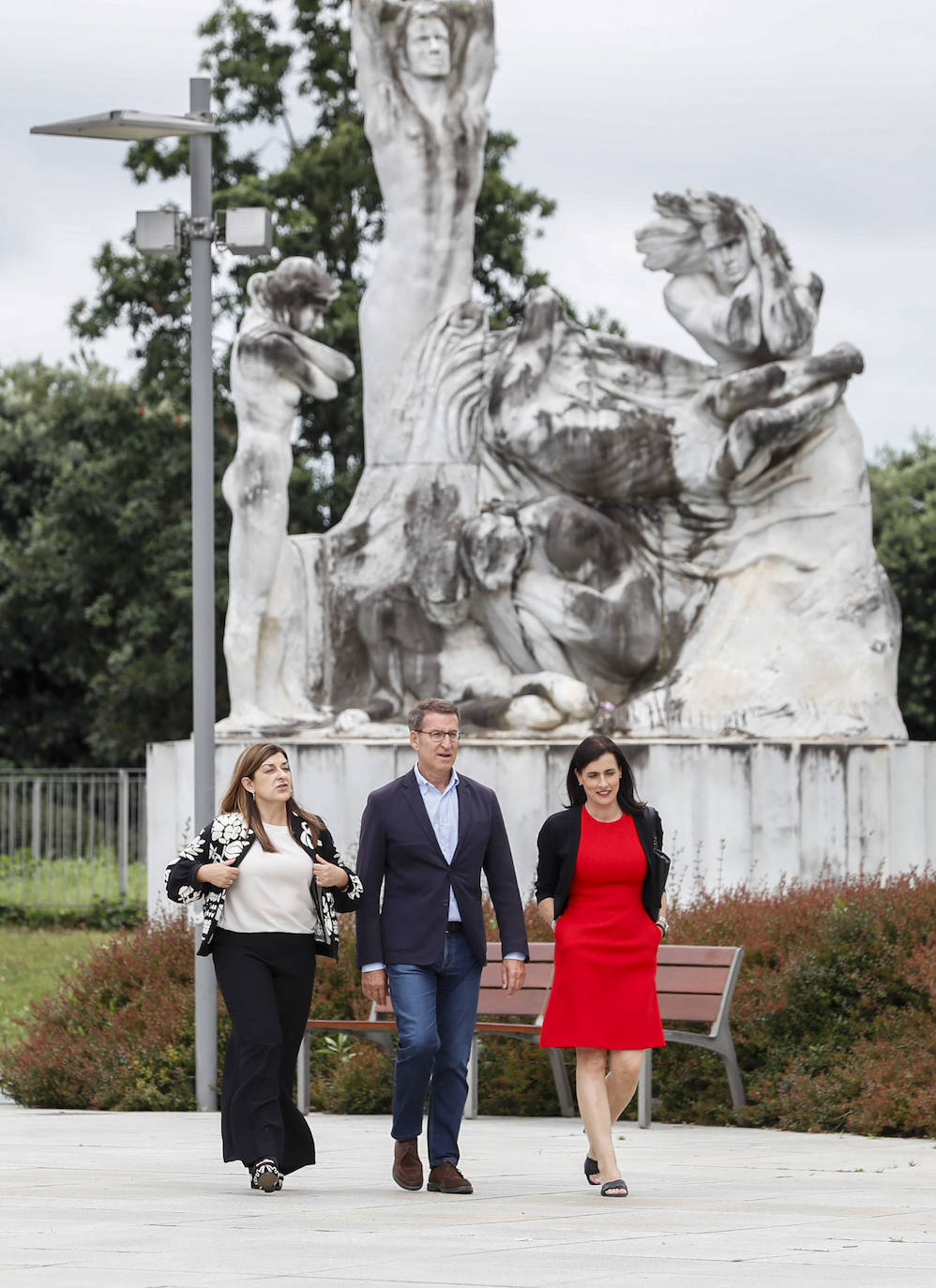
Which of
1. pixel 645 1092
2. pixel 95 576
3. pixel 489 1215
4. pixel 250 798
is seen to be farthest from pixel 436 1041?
pixel 95 576

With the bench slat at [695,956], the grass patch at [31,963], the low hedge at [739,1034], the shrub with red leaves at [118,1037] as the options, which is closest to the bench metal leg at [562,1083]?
the low hedge at [739,1034]

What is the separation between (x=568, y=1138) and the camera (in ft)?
30.9

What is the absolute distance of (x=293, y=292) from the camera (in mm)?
15578

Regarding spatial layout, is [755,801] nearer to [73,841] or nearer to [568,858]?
[568,858]

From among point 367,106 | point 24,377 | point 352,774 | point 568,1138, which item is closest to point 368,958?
point 568,1138

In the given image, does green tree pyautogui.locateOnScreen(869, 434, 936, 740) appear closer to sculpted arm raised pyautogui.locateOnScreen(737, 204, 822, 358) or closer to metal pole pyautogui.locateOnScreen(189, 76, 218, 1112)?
sculpted arm raised pyautogui.locateOnScreen(737, 204, 822, 358)

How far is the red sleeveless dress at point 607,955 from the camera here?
7.48 m

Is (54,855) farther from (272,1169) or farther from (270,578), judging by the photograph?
(272,1169)

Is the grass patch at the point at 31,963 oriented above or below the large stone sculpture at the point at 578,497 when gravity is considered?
below

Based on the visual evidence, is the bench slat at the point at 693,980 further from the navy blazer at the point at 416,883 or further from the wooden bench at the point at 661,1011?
the navy blazer at the point at 416,883

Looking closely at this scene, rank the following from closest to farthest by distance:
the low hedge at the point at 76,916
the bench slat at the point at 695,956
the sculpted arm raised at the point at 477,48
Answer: the bench slat at the point at 695,956 < the sculpted arm raised at the point at 477,48 < the low hedge at the point at 76,916

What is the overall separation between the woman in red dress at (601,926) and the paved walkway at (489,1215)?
0.43 meters

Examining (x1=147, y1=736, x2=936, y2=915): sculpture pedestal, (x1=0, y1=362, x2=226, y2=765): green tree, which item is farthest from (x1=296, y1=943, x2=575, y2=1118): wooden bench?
(x1=0, y1=362, x2=226, y2=765): green tree

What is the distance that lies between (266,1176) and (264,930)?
79cm
